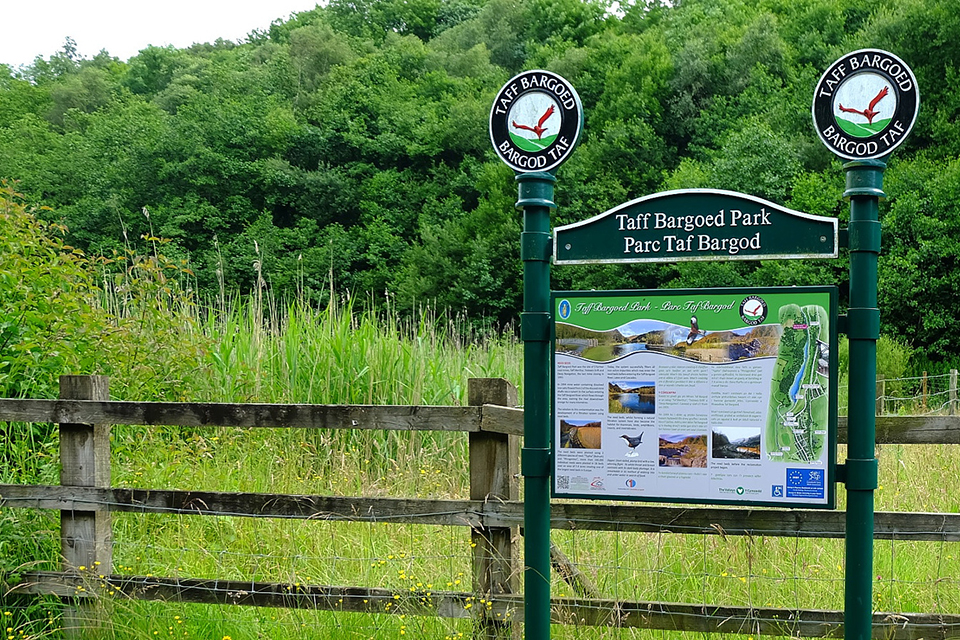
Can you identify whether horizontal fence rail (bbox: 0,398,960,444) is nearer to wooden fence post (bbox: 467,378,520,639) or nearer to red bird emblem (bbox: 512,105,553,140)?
wooden fence post (bbox: 467,378,520,639)

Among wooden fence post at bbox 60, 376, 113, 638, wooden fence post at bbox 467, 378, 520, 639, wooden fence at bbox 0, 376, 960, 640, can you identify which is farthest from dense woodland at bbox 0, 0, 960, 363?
wooden fence post at bbox 60, 376, 113, 638

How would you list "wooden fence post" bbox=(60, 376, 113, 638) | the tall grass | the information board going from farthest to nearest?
"wooden fence post" bbox=(60, 376, 113, 638) < the tall grass < the information board

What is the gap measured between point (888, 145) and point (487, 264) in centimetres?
3282

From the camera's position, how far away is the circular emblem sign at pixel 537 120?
3273mm

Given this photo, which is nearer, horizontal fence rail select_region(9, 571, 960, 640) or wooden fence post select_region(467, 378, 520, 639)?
horizontal fence rail select_region(9, 571, 960, 640)

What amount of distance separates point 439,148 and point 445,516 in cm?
3816

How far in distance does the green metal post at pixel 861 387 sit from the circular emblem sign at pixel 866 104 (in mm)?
73

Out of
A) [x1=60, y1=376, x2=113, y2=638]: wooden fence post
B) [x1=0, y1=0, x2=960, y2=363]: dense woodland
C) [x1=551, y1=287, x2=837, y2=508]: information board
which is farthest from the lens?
[x1=0, y1=0, x2=960, y2=363]: dense woodland

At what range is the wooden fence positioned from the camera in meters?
3.77

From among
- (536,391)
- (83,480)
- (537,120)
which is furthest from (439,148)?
(536,391)

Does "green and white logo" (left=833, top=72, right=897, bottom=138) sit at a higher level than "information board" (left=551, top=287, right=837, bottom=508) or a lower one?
higher

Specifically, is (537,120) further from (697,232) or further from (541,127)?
(697,232)

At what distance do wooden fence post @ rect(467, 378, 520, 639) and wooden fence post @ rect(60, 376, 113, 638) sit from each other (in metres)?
1.98

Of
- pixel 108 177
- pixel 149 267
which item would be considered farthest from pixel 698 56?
pixel 149 267
